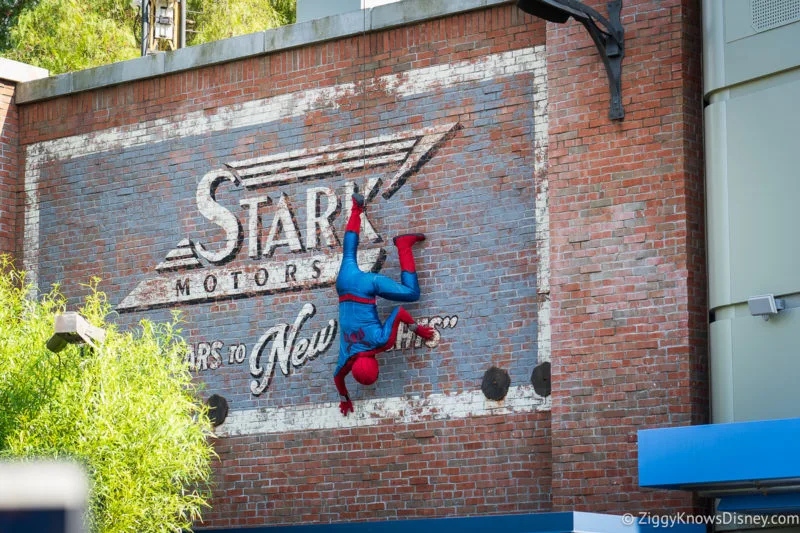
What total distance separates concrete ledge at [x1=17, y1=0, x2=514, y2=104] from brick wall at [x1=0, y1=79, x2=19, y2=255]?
6.0 inches

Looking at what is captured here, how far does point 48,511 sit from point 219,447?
38.0 feet

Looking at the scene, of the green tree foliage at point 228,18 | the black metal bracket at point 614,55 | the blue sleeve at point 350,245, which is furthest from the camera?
the green tree foliage at point 228,18

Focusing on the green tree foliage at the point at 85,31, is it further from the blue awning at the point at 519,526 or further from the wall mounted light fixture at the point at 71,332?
the blue awning at the point at 519,526

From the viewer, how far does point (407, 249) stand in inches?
453

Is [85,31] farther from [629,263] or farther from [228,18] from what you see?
[629,263]

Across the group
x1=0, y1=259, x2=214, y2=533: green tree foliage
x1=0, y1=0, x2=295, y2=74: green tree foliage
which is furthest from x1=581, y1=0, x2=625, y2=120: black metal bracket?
x1=0, y1=0, x2=295, y2=74: green tree foliage

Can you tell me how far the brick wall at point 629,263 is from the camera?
31.8 feet

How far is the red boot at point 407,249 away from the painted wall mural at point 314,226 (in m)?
0.12

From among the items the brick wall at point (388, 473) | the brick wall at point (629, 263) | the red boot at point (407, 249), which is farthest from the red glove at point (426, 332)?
the brick wall at point (629, 263)

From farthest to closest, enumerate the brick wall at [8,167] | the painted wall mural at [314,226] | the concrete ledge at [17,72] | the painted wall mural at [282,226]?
the concrete ledge at [17,72] < the brick wall at [8,167] < the painted wall mural at [282,226] < the painted wall mural at [314,226]

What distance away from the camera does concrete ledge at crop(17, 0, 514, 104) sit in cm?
1203

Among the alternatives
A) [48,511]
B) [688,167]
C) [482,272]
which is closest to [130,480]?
[482,272]

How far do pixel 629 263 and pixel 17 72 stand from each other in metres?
8.61

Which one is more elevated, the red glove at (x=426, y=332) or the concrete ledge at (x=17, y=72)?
the concrete ledge at (x=17, y=72)
